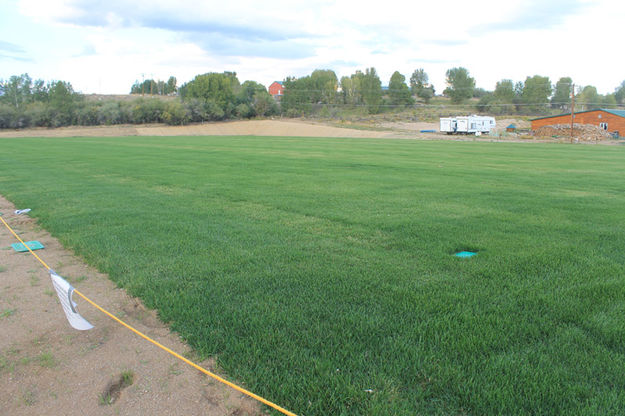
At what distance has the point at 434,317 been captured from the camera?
3.91 metres

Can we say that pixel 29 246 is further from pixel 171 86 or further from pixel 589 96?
pixel 171 86

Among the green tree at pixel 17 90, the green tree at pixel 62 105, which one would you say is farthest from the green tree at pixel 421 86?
the green tree at pixel 17 90

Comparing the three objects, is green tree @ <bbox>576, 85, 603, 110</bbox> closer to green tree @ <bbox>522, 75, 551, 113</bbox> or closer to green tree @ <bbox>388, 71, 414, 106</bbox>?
green tree @ <bbox>522, 75, 551, 113</bbox>

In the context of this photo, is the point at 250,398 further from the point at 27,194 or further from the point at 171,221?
the point at 27,194

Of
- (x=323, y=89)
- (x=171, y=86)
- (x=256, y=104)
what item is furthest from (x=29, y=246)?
(x=171, y=86)

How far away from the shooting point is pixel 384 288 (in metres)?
4.62

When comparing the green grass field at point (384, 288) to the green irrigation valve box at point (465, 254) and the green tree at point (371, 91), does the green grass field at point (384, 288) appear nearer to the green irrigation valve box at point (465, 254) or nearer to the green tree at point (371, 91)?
the green irrigation valve box at point (465, 254)

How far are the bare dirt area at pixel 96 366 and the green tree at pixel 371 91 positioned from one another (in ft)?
340

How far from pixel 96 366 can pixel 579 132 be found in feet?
189

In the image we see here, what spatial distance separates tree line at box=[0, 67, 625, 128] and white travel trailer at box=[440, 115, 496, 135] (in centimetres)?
3980

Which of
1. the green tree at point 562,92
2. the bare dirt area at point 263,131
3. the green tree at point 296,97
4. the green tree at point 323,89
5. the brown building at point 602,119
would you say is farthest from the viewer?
the green tree at point 323,89

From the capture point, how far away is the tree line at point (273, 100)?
84188 mm

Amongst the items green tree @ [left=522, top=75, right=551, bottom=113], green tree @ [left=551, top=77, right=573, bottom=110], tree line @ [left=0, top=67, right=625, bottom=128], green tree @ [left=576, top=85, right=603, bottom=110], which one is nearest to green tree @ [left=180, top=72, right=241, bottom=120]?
tree line @ [left=0, top=67, right=625, bottom=128]

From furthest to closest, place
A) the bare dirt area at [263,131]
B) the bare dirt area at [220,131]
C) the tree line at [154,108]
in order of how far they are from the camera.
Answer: the tree line at [154,108], the bare dirt area at [220,131], the bare dirt area at [263,131]
